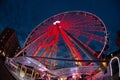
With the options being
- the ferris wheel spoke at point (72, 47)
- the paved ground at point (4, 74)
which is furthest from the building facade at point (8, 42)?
the paved ground at point (4, 74)

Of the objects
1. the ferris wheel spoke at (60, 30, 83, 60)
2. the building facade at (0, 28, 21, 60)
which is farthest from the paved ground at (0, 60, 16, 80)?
the building facade at (0, 28, 21, 60)

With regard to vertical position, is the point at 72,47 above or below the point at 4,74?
above

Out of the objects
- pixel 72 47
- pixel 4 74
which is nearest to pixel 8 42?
pixel 72 47

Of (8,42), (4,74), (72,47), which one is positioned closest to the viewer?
(4,74)

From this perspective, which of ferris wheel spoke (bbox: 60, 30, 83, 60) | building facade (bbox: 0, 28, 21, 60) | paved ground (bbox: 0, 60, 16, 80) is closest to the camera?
paved ground (bbox: 0, 60, 16, 80)

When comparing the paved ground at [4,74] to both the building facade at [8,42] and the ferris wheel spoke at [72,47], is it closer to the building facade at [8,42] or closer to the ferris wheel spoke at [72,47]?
the ferris wheel spoke at [72,47]

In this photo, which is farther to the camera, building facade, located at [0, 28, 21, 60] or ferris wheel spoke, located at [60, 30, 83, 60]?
building facade, located at [0, 28, 21, 60]

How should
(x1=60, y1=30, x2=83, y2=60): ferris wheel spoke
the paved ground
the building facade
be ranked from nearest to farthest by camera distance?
1. the paved ground
2. (x1=60, y1=30, x2=83, y2=60): ferris wheel spoke
3. the building facade

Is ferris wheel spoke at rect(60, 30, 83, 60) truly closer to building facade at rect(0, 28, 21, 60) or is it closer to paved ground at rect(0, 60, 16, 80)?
paved ground at rect(0, 60, 16, 80)

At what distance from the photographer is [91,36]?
24094mm

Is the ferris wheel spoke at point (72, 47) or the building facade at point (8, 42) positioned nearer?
the ferris wheel spoke at point (72, 47)

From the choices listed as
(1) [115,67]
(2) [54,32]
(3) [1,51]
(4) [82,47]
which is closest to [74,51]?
(4) [82,47]

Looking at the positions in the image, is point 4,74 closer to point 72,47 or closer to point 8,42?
point 72,47

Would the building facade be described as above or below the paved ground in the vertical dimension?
above
